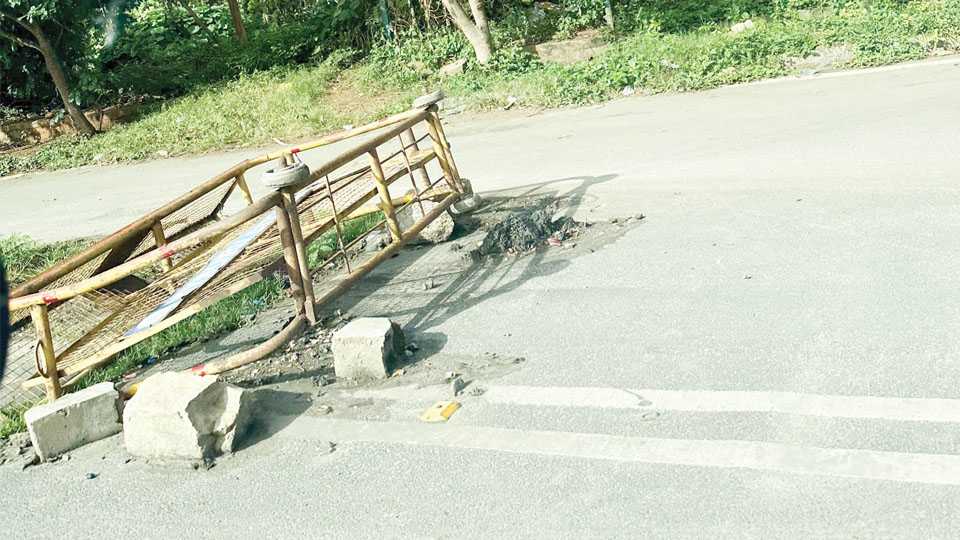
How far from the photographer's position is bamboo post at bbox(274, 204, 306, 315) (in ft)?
17.5

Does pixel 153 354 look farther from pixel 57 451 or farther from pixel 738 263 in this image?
pixel 738 263

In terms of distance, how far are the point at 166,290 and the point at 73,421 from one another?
6.50 ft

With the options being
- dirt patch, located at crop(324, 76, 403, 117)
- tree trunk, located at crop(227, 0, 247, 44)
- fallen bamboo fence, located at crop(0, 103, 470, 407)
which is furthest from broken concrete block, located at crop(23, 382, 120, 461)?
tree trunk, located at crop(227, 0, 247, 44)

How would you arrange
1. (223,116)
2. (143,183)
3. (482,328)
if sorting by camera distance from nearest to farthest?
(482,328) → (143,183) → (223,116)

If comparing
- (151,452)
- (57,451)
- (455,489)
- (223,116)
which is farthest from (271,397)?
(223,116)

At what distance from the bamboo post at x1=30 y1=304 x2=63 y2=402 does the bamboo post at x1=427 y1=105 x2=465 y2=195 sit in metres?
3.45

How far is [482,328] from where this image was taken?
5.40m

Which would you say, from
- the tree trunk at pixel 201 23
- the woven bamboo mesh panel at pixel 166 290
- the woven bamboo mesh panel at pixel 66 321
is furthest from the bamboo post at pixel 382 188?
the tree trunk at pixel 201 23

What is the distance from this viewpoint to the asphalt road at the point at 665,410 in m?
3.35

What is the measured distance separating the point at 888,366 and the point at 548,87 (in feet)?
33.6

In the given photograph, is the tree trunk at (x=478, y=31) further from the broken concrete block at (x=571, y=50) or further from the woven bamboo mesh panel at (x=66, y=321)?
the woven bamboo mesh panel at (x=66, y=321)

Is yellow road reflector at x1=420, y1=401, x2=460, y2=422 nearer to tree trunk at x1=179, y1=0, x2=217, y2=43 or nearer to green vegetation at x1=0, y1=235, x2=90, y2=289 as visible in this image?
green vegetation at x1=0, y1=235, x2=90, y2=289

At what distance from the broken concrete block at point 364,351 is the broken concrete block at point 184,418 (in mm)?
642

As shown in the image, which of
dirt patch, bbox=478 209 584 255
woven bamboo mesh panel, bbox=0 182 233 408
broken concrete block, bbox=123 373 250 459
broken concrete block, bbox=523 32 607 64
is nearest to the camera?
broken concrete block, bbox=123 373 250 459
